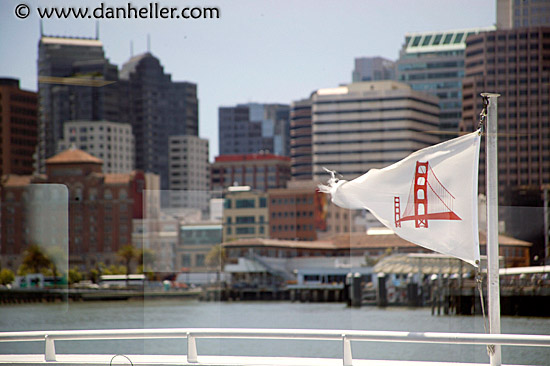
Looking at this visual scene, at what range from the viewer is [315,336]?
10523 mm

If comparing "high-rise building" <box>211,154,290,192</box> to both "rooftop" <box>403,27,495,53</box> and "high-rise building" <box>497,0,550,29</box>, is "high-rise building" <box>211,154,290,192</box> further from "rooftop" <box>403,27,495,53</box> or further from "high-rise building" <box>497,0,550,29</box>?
"high-rise building" <box>497,0,550,29</box>

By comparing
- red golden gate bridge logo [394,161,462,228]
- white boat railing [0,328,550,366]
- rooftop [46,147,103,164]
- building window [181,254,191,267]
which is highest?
rooftop [46,147,103,164]

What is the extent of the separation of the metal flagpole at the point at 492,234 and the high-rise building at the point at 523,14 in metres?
139

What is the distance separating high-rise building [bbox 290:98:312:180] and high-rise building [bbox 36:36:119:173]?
3681 centimetres

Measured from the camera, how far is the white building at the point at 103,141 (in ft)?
585

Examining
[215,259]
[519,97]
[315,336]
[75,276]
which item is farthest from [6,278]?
[315,336]

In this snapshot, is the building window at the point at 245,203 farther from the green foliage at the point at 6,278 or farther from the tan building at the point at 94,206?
the green foliage at the point at 6,278

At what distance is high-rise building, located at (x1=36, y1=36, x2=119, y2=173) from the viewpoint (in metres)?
171

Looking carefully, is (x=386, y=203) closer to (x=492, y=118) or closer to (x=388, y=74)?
(x=492, y=118)

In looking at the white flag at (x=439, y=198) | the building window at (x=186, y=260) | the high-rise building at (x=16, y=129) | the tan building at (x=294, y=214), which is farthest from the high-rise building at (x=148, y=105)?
the white flag at (x=439, y=198)

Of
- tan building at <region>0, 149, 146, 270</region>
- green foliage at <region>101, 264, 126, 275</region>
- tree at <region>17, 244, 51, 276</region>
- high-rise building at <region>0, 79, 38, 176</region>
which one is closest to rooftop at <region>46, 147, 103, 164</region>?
tan building at <region>0, 149, 146, 270</region>

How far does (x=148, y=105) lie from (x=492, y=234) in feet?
618

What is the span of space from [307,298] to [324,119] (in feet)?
278

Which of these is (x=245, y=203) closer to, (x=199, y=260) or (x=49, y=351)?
(x=199, y=260)
